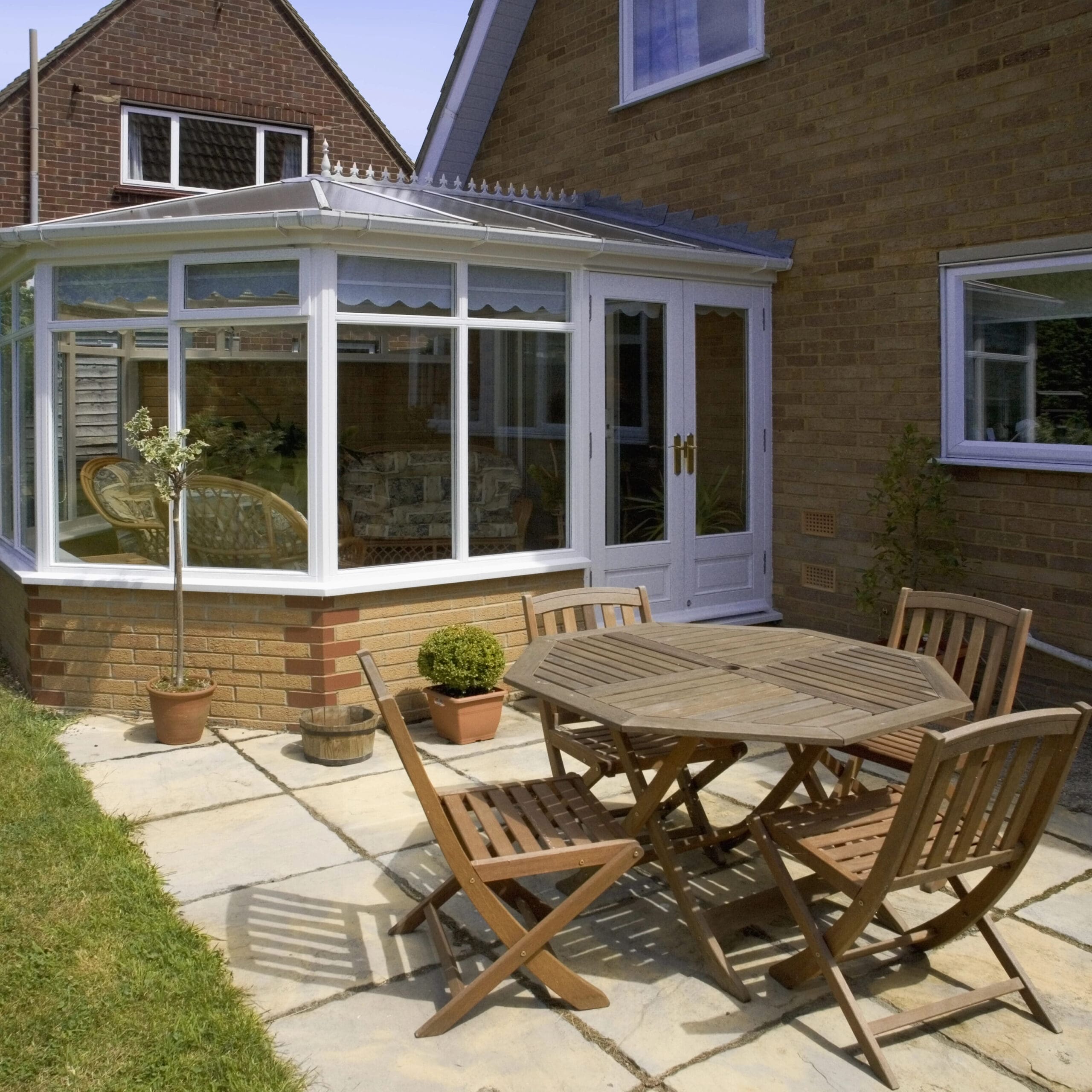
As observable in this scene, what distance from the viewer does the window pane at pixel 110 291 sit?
253 inches

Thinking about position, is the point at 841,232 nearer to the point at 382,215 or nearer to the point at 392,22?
the point at 382,215

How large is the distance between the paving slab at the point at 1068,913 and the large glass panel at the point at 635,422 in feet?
12.6

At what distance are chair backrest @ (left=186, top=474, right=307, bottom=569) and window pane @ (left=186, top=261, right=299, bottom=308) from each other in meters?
0.98

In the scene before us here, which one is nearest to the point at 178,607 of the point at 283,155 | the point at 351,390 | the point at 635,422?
the point at 351,390

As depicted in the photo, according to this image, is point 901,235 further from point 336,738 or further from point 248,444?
point 336,738

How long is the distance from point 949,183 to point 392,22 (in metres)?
8.48

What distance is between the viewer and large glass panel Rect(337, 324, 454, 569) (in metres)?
6.41

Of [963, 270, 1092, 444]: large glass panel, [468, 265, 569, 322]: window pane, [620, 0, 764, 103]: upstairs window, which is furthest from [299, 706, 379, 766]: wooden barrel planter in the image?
[620, 0, 764, 103]: upstairs window

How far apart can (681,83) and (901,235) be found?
266 cm

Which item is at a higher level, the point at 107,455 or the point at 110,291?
the point at 110,291

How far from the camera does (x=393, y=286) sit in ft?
21.1

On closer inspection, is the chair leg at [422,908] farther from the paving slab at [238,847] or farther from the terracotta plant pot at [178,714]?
the terracotta plant pot at [178,714]

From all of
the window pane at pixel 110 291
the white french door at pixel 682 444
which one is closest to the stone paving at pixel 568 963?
the white french door at pixel 682 444

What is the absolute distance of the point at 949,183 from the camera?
22.7ft
